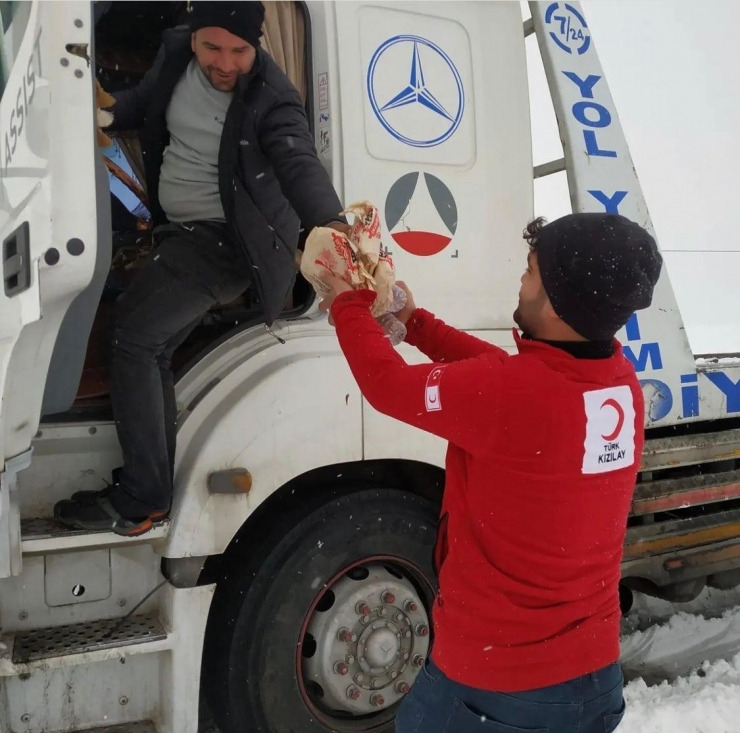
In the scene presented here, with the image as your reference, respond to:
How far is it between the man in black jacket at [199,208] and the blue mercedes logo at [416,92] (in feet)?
1.24

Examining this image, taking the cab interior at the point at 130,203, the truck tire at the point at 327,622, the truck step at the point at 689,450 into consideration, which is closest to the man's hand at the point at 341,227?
the cab interior at the point at 130,203

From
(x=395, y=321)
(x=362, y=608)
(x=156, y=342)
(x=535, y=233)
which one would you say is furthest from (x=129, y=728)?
(x=535, y=233)

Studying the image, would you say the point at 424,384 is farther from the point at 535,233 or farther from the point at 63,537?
the point at 63,537

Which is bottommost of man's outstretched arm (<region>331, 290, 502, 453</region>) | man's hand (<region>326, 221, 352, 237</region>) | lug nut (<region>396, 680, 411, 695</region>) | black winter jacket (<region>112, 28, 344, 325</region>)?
lug nut (<region>396, 680, 411, 695</region>)

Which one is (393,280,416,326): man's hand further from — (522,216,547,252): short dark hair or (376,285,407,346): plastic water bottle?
(522,216,547,252): short dark hair

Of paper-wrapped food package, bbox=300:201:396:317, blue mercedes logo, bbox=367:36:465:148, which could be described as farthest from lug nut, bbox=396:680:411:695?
blue mercedes logo, bbox=367:36:465:148

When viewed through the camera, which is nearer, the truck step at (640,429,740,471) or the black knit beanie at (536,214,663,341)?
the black knit beanie at (536,214,663,341)

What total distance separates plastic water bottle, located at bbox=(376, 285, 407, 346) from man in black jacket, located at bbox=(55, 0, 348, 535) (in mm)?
260

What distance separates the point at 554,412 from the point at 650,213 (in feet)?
5.88

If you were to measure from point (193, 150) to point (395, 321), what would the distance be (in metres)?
0.85

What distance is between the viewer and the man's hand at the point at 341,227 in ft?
6.33

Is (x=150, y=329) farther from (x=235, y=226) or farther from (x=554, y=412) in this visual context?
(x=554, y=412)

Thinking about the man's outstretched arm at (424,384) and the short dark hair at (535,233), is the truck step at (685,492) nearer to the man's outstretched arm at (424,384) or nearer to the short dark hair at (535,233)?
the short dark hair at (535,233)

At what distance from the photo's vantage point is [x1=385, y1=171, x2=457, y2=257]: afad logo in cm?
247
